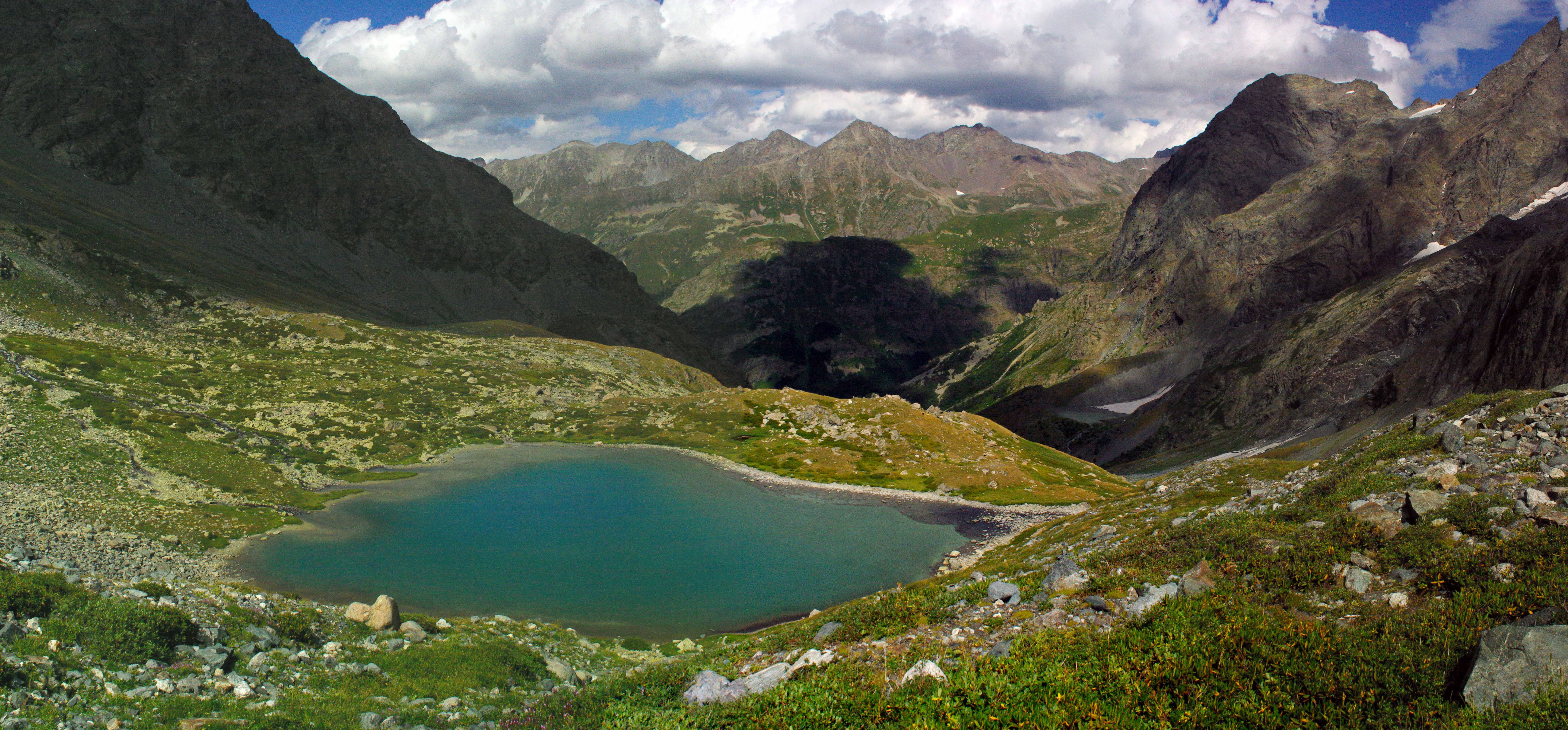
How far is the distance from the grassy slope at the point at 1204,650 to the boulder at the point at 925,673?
9.9 inches

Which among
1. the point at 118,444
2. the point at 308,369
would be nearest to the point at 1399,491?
the point at 118,444

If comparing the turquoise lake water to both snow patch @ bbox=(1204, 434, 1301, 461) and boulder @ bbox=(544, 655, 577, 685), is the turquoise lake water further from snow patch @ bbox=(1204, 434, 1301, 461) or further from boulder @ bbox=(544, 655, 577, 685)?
snow patch @ bbox=(1204, 434, 1301, 461)

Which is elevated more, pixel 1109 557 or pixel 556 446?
pixel 1109 557

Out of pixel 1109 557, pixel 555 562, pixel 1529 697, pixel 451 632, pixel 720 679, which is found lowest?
pixel 555 562

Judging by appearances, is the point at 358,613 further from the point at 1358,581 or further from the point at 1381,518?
the point at 1381,518

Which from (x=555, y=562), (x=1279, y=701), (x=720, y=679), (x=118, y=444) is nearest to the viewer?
(x=1279, y=701)

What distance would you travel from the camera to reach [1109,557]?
24.1m

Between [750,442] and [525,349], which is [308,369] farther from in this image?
[750,442]

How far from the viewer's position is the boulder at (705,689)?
17.3m

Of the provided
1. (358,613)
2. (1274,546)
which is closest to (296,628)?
(358,613)

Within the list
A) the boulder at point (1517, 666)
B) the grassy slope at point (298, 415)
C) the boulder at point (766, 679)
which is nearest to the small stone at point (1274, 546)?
the boulder at point (1517, 666)

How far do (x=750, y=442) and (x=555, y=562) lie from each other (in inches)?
2310

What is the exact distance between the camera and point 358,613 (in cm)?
3091

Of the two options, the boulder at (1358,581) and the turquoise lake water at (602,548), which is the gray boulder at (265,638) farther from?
the boulder at (1358,581)
